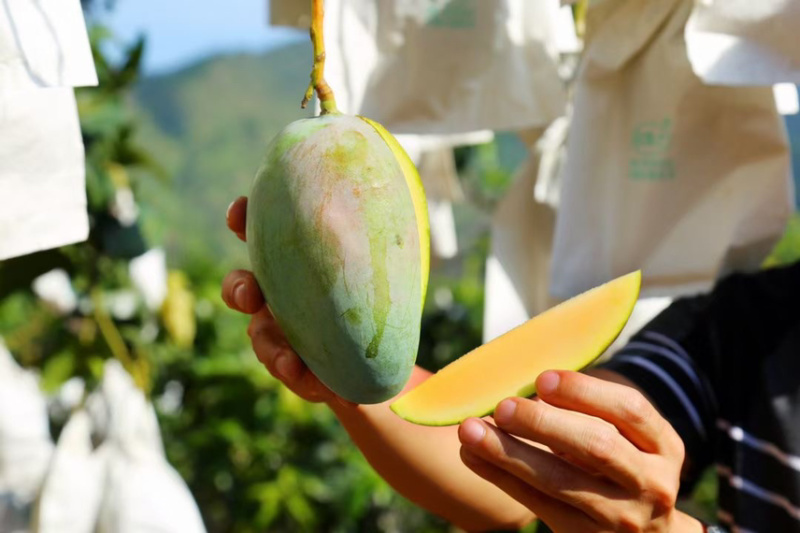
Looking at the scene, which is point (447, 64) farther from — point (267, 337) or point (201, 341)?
point (201, 341)

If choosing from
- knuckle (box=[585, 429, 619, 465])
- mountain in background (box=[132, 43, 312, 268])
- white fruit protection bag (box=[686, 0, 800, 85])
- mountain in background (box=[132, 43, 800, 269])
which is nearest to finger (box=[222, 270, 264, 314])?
knuckle (box=[585, 429, 619, 465])

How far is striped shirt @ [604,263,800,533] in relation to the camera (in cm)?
100

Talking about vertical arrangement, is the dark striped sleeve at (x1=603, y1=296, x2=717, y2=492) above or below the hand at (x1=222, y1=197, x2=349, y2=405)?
below

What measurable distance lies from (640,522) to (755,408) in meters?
0.49

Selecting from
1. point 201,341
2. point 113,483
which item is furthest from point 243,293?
point 201,341

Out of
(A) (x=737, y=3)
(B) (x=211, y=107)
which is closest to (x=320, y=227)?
(A) (x=737, y=3)

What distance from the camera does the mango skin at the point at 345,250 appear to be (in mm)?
490

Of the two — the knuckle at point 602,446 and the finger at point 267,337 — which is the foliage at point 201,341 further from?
the knuckle at point 602,446

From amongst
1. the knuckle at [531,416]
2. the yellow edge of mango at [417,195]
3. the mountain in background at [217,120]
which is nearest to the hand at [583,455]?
the knuckle at [531,416]

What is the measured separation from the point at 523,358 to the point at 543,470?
80mm

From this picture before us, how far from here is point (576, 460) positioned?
60cm

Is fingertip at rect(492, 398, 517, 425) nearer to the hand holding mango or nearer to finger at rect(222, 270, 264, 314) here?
the hand holding mango

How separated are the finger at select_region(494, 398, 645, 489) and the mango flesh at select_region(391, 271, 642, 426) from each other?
0.03 meters

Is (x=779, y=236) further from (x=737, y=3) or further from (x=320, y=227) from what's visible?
(x=320, y=227)
